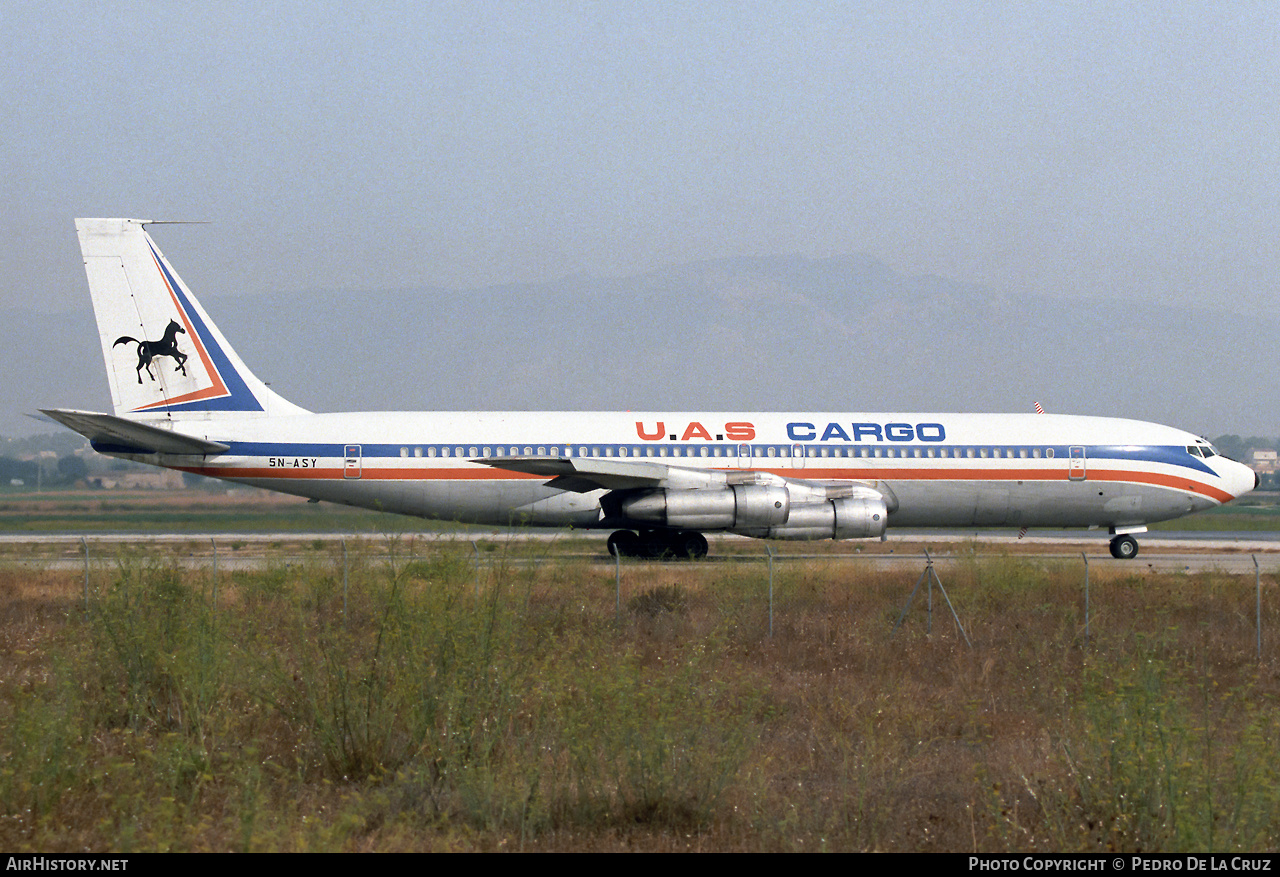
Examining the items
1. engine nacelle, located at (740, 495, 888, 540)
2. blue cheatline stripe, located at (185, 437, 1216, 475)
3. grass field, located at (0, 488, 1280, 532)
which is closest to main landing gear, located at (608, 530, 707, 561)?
blue cheatline stripe, located at (185, 437, 1216, 475)

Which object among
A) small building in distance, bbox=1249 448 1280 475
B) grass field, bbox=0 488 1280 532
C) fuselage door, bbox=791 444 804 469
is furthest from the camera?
small building in distance, bbox=1249 448 1280 475

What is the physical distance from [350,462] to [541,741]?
18.9m

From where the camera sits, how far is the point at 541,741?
10312mm

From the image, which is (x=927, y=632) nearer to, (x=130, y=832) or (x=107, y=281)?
(x=130, y=832)

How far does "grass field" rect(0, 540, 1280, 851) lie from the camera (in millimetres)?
7980

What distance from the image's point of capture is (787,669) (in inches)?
608

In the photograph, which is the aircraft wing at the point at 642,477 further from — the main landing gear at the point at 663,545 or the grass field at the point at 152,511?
the grass field at the point at 152,511

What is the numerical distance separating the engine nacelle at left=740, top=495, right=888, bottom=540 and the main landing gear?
2.22 metres

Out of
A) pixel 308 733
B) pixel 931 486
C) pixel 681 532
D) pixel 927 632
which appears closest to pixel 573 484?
pixel 681 532

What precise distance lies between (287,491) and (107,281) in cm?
691

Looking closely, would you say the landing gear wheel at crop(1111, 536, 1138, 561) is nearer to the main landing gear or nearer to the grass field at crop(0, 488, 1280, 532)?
the main landing gear

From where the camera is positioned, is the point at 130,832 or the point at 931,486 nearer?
the point at 130,832

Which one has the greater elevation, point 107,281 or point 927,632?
point 107,281

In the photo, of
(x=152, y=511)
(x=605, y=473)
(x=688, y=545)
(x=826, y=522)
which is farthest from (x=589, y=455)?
(x=152, y=511)
